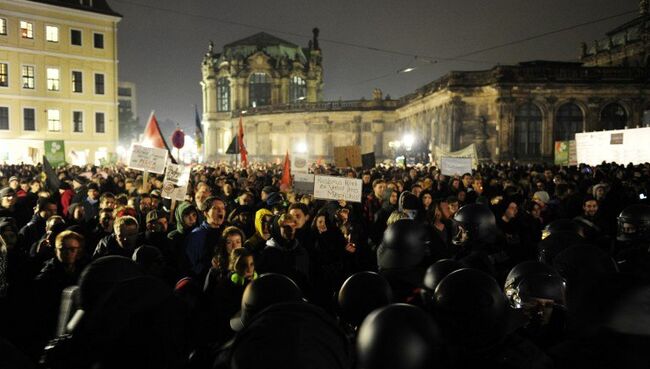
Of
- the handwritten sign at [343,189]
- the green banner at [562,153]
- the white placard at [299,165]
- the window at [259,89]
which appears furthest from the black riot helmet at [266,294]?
the window at [259,89]

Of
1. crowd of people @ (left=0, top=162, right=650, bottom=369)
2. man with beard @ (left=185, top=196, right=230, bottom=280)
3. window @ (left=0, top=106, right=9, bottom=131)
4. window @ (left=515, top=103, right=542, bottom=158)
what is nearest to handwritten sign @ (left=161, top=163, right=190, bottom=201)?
crowd of people @ (left=0, top=162, right=650, bottom=369)

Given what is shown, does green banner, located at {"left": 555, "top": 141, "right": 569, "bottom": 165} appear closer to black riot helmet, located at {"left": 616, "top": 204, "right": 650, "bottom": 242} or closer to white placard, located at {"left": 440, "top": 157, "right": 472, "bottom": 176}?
white placard, located at {"left": 440, "top": 157, "right": 472, "bottom": 176}

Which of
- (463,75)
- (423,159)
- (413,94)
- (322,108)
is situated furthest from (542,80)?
(322,108)

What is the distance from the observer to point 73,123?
1956 inches

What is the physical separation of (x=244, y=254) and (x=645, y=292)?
3.32 metres

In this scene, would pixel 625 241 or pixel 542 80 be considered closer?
pixel 625 241

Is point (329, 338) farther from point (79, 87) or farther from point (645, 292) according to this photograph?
point (79, 87)

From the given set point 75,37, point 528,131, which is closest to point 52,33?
point 75,37

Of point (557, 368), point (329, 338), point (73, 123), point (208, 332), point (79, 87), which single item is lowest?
point (208, 332)

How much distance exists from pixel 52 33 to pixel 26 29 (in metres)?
2.01

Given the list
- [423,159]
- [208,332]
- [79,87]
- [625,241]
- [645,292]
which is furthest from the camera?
[79,87]

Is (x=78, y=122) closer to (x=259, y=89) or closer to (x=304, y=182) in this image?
(x=259, y=89)

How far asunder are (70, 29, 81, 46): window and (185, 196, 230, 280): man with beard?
4750 centimetres

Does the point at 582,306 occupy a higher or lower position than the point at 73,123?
lower
